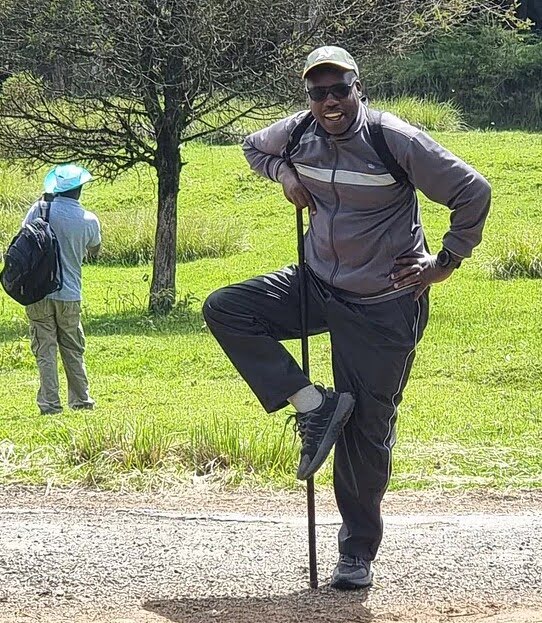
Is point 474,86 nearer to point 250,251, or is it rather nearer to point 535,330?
point 250,251

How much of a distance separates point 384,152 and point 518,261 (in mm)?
11087

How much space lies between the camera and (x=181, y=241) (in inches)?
717

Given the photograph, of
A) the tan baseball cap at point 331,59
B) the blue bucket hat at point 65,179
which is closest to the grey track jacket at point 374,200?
the tan baseball cap at point 331,59

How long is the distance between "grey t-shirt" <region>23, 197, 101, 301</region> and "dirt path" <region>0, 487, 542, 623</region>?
309 cm

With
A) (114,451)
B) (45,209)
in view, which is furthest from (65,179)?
(114,451)

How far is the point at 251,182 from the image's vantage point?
878 inches

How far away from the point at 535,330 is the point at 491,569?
7.13 metres

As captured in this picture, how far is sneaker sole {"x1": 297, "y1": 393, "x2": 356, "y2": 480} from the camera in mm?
4648

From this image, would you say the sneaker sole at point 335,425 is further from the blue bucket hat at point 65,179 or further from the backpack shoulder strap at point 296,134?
the blue bucket hat at point 65,179

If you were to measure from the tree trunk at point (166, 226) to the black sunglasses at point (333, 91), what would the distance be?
985cm

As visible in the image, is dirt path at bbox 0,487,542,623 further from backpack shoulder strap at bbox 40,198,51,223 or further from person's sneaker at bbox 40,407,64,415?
backpack shoulder strap at bbox 40,198,51,223

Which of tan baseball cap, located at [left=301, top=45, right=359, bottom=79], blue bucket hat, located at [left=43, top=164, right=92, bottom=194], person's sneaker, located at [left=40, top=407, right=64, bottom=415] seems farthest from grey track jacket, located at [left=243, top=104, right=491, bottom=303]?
person's sneaker, located at [left=40, top=407, right=64, bottom=415]

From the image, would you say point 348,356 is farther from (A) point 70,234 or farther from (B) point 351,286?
(A) point 70,234

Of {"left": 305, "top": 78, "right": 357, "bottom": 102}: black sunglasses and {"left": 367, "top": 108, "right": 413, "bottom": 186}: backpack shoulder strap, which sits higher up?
{"left": 305, "top": 78, "right": 357, "bottom": 102}: black sunglasses
